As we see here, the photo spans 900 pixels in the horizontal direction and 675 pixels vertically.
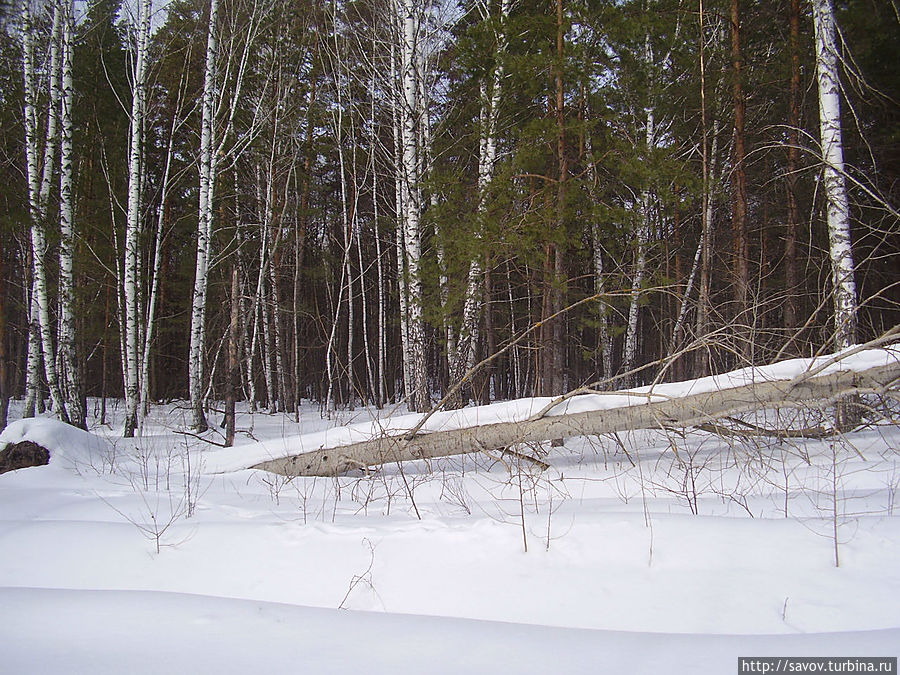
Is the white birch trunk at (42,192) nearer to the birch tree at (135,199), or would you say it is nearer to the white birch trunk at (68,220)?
the white birch trunk at (68,220)

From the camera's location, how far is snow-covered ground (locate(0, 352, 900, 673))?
6.91 ft

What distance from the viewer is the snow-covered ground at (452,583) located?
6.91ft

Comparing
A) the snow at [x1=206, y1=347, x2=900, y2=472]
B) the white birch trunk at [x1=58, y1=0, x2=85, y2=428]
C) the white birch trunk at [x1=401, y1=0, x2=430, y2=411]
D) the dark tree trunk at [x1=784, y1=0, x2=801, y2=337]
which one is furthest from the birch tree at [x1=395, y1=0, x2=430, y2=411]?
the dark tree trunk at [x1=784, y1=0, x2=801, y2=337]

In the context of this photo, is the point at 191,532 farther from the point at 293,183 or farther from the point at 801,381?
the point at 293,183

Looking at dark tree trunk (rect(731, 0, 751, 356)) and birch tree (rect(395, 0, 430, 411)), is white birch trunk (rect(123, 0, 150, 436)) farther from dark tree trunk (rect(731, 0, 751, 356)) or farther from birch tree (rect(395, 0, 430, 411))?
dark tree trunk (rect(731, 0, 751, 356))

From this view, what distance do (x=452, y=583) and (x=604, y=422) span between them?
96.5 inches

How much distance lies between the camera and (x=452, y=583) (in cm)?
271

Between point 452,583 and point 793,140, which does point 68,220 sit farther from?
point 793,140

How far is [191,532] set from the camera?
3.31 metres

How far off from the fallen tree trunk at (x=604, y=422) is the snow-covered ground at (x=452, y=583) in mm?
661

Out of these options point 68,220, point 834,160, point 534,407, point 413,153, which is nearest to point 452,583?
point 534,407

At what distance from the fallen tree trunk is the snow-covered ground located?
2.17 feet

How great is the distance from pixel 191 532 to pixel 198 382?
7.85m

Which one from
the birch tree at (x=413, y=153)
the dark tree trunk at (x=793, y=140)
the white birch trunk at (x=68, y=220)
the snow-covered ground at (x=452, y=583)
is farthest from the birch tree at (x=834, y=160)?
the white birch trunk at (x=68, y=220)
